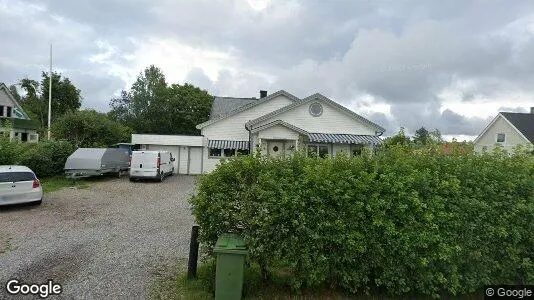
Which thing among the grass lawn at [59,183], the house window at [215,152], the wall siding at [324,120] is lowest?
the grass lawn at [59,183]

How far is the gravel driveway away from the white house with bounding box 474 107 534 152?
33917mm

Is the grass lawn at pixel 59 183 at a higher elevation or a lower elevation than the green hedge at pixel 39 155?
lower

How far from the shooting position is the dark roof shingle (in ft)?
111

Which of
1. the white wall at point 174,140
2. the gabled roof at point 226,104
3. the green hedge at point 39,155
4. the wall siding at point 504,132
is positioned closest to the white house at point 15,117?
the white wall at point 174,140

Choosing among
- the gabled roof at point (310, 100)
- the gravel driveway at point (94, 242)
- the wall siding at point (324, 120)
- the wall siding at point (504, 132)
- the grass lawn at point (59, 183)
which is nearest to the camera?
the gravel driveway at point (94, 242)

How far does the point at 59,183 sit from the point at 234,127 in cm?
1220

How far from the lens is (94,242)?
7441 millimetres

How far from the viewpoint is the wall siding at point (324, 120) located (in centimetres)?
2417

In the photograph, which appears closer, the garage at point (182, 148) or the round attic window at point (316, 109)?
the garage at point (182, 148)

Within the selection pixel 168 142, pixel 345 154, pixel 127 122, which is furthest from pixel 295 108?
pixel 127 122

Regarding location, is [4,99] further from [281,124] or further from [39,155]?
[281,124]

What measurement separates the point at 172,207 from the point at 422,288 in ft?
30.9

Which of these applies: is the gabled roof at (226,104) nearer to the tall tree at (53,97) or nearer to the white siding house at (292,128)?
the white siding house at (292,128)

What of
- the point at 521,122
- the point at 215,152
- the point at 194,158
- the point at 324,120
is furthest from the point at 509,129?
the point at 194,158
